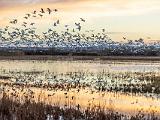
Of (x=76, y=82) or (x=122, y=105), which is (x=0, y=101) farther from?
(x=76, y=82)

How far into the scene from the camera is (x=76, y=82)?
3553 cm

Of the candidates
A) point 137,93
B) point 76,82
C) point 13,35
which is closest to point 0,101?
point 137,93

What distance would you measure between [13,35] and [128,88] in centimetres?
1483

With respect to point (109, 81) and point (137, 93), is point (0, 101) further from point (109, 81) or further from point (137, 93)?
point (109, 81)

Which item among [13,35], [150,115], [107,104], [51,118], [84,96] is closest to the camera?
[51,118]

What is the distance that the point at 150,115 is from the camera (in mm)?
19906

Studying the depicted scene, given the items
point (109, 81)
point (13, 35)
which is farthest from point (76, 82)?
point (13, 35)

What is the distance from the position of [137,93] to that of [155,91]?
180cm

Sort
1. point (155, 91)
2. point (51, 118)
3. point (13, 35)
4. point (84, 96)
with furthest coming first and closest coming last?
point (13, 35)
point (155, 91)
point (84, 96)
point (51, 118)

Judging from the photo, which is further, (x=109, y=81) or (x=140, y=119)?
(x=109, y=81)

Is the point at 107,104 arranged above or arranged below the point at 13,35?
below

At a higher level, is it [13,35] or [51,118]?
[13,35]

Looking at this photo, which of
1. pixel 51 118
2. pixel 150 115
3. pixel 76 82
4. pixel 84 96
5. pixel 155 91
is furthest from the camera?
pixel 76 82

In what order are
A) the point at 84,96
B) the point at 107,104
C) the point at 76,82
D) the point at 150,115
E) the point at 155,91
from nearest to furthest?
the point at 150,115, the point at 107,104, the point at 84,96, the point at 155,91, the point at 76,82
